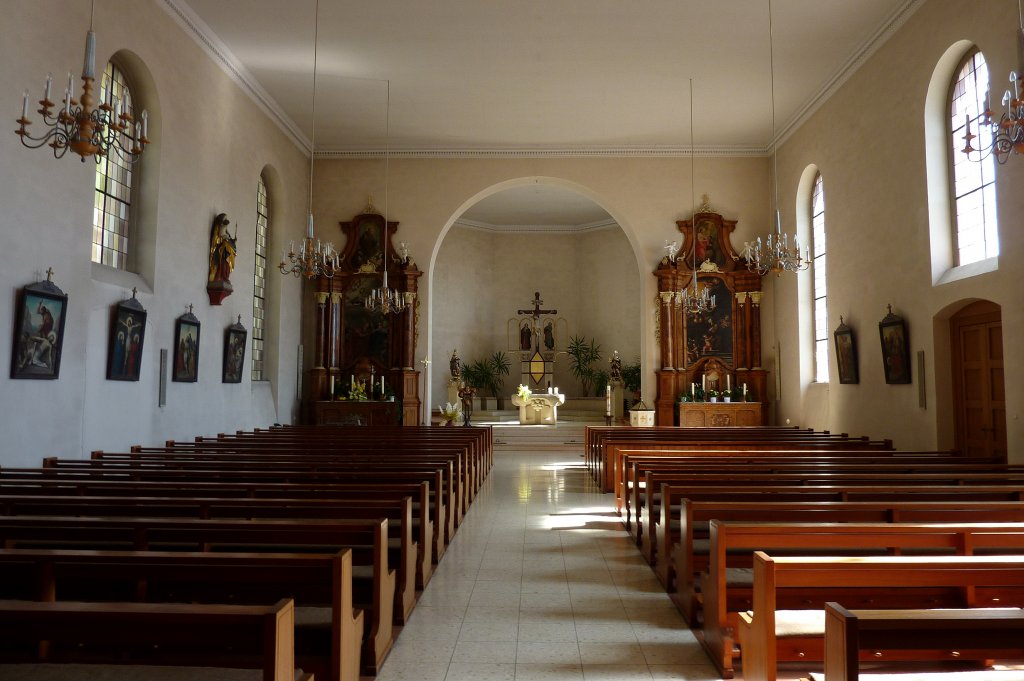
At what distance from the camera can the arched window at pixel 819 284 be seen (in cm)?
1438

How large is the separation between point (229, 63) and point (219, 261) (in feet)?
11.2

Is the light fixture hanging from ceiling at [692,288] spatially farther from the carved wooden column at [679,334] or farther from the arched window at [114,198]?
the arched window at [114,198]

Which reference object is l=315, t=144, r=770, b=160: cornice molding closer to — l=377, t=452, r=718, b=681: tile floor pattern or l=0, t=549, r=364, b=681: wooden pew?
l=377, t=452, r=718, b=681: tile floor pattern

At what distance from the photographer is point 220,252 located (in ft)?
38.4

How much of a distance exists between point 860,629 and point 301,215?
16.0m

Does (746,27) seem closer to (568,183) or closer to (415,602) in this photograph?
(568,183)

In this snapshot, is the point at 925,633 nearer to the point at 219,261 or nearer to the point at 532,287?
the point at 219,261

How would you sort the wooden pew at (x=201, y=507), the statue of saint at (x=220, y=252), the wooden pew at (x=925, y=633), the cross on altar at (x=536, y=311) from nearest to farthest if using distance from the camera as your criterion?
1. the wooden pew at (x=925, y=633)
2. the wooden pew at (x=201, y=507)
3. the statue of saint at (x=220, y=252)
4. the cross on altar at (x=536, y=311)

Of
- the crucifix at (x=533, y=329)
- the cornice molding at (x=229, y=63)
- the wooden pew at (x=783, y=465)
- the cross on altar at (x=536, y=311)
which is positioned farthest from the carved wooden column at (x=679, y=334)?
the cornice molding at (x=229, y=63)

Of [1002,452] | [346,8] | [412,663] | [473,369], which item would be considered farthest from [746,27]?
[473,369]

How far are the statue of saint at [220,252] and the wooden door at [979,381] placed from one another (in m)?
10.6

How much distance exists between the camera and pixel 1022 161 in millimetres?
8055

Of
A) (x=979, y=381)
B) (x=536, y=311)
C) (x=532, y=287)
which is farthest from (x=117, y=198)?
(x=532, y=287)

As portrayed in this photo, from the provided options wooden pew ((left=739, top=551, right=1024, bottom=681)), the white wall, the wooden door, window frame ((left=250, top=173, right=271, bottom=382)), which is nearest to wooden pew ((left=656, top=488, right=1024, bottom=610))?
wooden pew ((left=739, top=551, right=1024, bottom=681))
